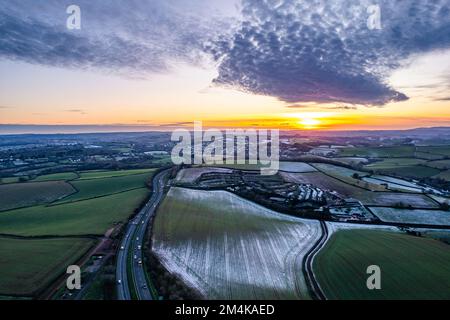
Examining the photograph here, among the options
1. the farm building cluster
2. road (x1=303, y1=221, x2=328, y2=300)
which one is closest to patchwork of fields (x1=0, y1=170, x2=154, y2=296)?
the farm building cluster

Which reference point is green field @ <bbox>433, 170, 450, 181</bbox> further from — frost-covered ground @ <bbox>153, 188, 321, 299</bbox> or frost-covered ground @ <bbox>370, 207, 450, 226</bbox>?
frost-covered ground @ <bbox>153, 188, 321, 299</bbox>

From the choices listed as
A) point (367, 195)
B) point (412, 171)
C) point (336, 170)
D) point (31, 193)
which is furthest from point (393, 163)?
point (31, 193)

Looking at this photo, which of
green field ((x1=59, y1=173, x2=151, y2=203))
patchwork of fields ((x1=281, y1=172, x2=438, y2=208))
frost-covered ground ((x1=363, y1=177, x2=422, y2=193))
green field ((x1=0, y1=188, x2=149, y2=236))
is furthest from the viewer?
frost-covered ground ((x1=363, y1=177, x2=422, y2=193))

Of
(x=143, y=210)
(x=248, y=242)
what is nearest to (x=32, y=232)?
(x=143, y=210)

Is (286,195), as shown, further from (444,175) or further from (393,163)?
(393,163)

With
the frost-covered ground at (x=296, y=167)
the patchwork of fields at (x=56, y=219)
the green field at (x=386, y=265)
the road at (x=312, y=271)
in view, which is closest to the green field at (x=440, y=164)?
the frost-covered ground at (x=296, y=167)
